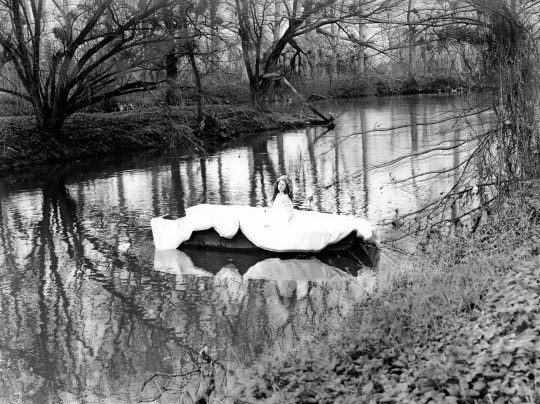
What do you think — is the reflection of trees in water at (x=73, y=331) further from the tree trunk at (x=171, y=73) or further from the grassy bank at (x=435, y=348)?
the tree trunk at (x=171, y=73)

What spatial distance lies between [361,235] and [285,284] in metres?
2.22

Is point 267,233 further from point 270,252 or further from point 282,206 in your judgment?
point 282,206

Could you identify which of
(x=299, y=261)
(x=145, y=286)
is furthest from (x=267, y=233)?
(x=145, y=286)

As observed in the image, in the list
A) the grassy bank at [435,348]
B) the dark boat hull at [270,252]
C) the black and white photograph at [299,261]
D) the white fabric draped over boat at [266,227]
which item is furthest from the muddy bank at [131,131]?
the grassy bank at [435,348]

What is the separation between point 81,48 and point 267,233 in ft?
58.6

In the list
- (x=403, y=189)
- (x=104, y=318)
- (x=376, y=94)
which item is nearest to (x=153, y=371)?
(x=104, y=318)

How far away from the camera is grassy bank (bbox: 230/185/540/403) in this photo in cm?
498

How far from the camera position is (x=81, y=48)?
27.5 m

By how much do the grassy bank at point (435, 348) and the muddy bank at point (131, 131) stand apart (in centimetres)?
1816

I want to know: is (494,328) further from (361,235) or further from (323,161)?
(323,161)

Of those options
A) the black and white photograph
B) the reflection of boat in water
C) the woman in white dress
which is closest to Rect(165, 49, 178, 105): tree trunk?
the black and white photograph

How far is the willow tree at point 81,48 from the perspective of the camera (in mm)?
24297

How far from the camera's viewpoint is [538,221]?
396 inches

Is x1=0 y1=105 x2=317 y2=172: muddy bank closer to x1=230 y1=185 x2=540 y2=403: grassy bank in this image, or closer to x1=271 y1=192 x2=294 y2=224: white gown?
x1=271 y1=192 x2=294 y2=224: white gown
